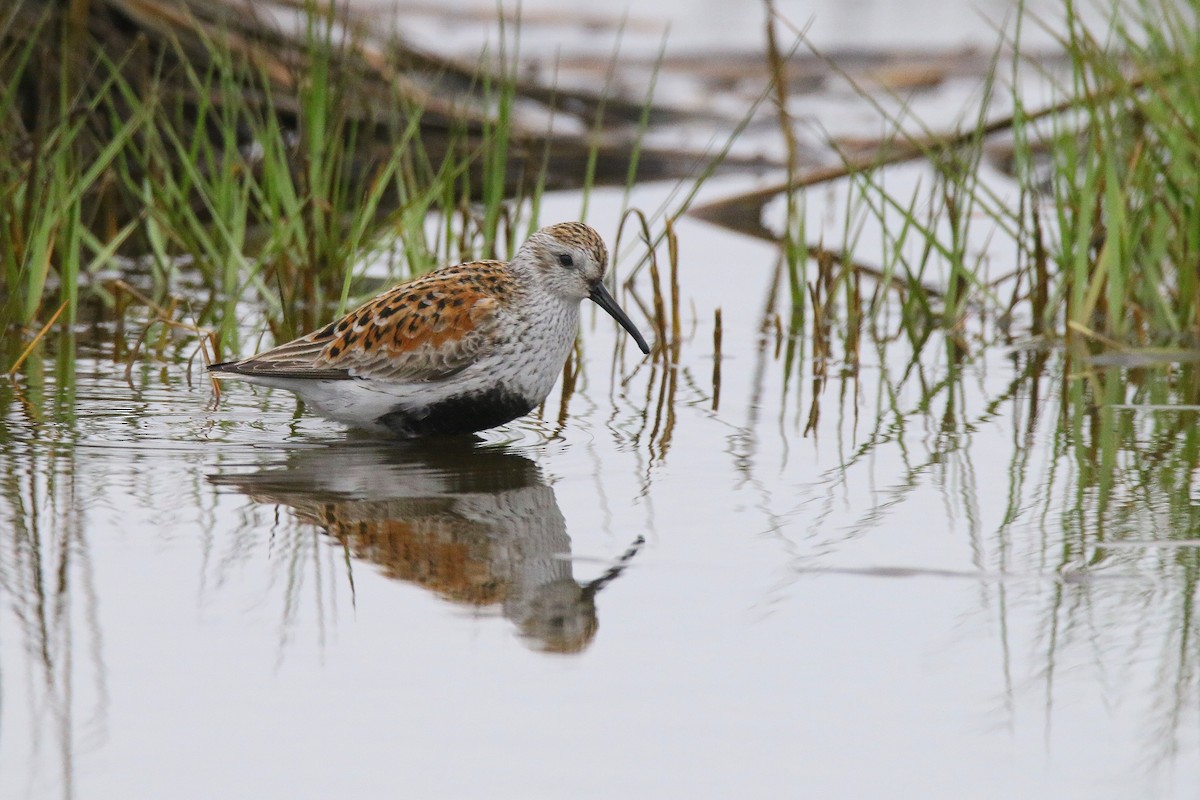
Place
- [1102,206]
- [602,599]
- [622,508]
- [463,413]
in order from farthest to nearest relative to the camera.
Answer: [1102,206]
[463,413]
[622,508]
[602,599]

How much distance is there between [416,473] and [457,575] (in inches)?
53.7

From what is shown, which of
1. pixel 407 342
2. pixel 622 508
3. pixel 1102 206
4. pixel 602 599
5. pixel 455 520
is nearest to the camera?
pixel 602 599

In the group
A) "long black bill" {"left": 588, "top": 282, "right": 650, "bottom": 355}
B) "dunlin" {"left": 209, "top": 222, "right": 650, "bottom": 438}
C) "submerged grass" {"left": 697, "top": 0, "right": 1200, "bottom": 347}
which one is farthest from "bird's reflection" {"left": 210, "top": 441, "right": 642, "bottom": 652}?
"submerged grass" {"left": 697, "top": 0, "right": 1200, "bottom": 347}

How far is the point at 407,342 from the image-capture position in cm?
666

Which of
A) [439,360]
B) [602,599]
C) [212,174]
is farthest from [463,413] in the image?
[212,174]

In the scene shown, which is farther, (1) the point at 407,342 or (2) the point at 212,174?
(2) the point at 212,174

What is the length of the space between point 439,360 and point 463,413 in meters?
0.23

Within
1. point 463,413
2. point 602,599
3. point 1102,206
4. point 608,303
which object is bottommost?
point 602,599

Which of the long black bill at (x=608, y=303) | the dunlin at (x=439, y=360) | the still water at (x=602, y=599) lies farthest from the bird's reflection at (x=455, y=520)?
the long black bill at (x=608, y=303)

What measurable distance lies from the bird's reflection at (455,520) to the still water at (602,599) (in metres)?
0.02

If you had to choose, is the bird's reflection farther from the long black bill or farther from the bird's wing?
the long black bill

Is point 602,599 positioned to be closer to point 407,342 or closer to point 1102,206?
point 407,342

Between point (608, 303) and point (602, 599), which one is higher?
point (608, 303)

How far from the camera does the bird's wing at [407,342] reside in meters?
6.61
